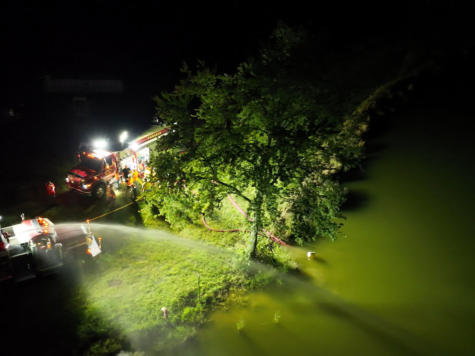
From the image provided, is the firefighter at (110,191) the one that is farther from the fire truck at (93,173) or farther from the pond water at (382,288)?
the pond water at (382,288)

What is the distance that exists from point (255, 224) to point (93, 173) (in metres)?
10.9

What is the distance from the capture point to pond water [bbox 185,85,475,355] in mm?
7953

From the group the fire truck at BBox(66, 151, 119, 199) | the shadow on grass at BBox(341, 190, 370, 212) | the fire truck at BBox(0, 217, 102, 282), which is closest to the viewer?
the fire truck at BBox(0, 217, 102, 282)

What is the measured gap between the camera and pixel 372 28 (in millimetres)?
39250

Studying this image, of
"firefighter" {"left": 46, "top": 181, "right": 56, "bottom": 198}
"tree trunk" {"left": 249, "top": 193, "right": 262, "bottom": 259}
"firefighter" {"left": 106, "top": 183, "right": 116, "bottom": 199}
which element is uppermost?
"firefighter" {"left": 46, "top": 181, "right": 56, "bottom": 198}

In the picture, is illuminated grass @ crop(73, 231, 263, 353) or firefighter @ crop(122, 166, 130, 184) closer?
illuminated grass @ crop(73, 231, 263, 353)

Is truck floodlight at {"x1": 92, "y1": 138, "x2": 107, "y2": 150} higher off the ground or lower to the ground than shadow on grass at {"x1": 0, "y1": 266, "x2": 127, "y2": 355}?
higher

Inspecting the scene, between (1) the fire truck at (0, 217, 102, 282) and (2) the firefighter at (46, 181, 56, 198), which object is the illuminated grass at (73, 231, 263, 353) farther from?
(2) the firefighter at (46, 181, 56, 198)

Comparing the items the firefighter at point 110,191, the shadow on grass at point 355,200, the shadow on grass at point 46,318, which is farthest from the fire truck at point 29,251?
the shadow on grass at point 355,200

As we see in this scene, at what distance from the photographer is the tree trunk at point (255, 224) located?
9.01 meters

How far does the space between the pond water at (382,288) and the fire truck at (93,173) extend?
1111 cm

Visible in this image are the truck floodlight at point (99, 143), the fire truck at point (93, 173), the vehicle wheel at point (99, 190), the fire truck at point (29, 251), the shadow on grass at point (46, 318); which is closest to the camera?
the shadow on grass at point (46, 318)

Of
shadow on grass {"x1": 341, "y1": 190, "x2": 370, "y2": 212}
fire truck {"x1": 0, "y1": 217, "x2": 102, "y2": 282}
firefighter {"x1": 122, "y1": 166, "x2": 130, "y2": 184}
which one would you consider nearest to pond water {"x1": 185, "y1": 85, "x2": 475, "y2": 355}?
shadow on grass {"x1": 341, "y1": 190, "x2": 370, "y2": 212}

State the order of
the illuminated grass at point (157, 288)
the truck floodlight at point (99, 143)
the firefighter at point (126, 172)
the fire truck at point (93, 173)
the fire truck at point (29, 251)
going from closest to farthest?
1. the illuminated grass at point (157, 288)
2. the fire truck at point (29, 251)
3. the fire truck at point (93, 173)
4. the firefighter at point (126, 172)
5. the truck floodlight at point (99, 143)
